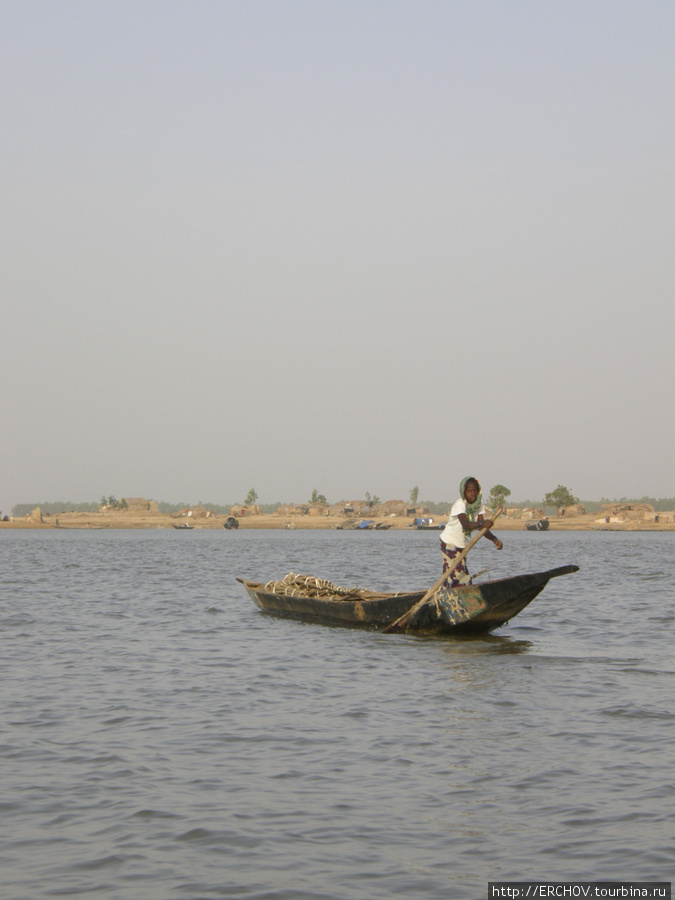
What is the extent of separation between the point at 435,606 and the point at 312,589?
20.9 feet

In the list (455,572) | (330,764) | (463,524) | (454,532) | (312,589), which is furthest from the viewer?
(312,589)

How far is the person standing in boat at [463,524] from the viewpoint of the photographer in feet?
57.2

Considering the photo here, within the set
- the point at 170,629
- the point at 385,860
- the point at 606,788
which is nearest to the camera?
the point at 385,860

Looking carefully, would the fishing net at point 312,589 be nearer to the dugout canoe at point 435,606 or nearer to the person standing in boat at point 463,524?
the dugout canoe at point 435,606

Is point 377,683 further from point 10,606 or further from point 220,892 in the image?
point 10,606

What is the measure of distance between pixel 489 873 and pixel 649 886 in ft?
3.65

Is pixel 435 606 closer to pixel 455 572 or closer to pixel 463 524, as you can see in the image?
pixel 455 572

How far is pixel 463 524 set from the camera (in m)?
17.5

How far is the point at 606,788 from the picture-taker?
8.66m

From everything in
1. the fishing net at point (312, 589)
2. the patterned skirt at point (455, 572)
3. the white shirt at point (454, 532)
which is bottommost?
the fishing net at point (312, 589)

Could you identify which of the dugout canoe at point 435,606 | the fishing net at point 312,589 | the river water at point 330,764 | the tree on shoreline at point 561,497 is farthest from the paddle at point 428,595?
the tree on shoreline at point 561,497

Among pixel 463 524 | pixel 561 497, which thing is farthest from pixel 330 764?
pixel 561 497

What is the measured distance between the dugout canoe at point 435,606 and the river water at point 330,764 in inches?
20.8

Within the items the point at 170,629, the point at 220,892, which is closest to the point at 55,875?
Answer: the point at 220,892
